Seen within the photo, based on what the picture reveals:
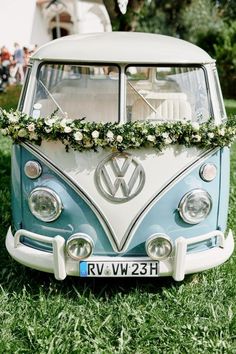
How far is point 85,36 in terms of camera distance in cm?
414

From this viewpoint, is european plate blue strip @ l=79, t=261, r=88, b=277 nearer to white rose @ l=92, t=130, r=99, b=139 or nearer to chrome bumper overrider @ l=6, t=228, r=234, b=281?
chrome bumper overrider @ l=6, t=228, r=234, b=281

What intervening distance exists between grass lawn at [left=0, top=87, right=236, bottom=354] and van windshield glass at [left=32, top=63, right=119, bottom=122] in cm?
133

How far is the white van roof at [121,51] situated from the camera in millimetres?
3621

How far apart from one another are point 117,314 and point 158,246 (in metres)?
0.58

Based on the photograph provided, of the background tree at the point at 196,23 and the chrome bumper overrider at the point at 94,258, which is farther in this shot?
the background tree at the point at 196,23

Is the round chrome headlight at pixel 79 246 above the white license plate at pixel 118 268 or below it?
above

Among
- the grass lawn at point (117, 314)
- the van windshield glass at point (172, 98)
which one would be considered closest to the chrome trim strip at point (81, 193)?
the grass lawn at point (117, 314)

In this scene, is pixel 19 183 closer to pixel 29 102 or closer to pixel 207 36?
pixel 29 102

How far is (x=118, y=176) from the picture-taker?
11.5 feet

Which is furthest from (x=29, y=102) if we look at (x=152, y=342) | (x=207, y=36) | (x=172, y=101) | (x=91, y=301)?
(x=207, y=36)

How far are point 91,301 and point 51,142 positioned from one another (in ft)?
3.99

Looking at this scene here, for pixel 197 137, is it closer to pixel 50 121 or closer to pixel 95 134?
pixel 95 134

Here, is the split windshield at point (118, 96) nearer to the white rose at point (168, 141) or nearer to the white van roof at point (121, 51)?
the white van roof at point (121, 51)

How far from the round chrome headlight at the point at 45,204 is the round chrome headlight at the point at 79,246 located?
21 cm
